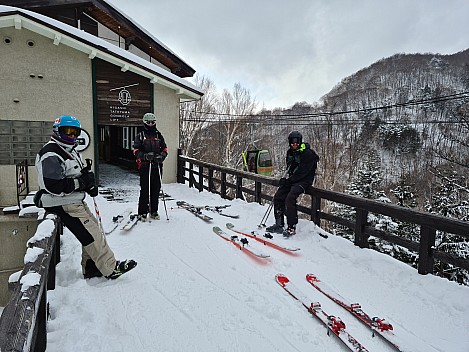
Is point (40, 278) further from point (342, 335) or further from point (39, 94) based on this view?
point (39, 94)

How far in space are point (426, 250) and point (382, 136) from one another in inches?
2565

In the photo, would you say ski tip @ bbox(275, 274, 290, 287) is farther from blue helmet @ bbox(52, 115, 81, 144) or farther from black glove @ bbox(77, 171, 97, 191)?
blue helmet @ bbox(52, 115, 81, 144)

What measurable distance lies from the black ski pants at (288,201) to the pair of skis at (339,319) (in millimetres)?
1738

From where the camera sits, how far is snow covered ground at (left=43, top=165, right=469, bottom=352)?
8.65 feet

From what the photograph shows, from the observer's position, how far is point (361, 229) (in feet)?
15.7

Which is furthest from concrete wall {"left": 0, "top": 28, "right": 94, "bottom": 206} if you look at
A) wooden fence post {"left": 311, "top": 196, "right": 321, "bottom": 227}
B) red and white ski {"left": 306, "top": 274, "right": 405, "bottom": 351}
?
red and white ski {"left": 306, "top": 274, "right": 405, "bottom": 351}

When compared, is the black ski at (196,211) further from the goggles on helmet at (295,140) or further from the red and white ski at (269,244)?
the goggles on helmet at (295,140)

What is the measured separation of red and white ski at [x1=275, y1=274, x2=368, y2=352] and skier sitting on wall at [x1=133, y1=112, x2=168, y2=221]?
3401mm

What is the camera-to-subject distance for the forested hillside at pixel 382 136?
15844mm

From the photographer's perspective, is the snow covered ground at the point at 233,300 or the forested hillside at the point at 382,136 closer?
the snow covered ground at the point at 233,300

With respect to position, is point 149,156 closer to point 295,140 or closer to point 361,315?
point 295,140

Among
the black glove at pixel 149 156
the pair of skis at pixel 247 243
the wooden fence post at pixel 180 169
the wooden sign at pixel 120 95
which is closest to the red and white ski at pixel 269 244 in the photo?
the pair of skis at pixel 247 243

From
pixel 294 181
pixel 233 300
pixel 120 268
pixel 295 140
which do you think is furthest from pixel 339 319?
pixel 295 140

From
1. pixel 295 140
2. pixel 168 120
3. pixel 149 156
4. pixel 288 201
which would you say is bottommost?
pixel 288 201
